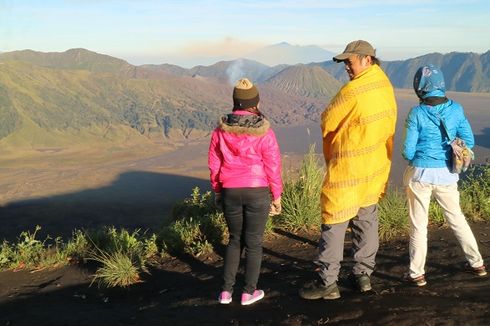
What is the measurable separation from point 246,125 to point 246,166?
0.32 metres

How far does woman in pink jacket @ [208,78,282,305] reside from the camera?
3.89 meters

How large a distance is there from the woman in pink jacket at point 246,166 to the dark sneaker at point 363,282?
2.86ft

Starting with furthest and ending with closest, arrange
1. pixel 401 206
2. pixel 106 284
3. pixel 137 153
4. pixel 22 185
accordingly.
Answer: pixel 137 153, pixel 22 185, pixel 401 206, pixel 106 284

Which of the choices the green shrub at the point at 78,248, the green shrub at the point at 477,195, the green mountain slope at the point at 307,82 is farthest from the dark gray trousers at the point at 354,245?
the green mountain slope at the point at 307,82

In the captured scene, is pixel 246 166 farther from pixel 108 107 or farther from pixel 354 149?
pixel 108 107

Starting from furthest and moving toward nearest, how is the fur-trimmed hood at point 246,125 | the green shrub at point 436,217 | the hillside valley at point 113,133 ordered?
the hillside valley at point 113,133 < the green shrub at point 436,217 < the fur-trimmed hood at point 246,125

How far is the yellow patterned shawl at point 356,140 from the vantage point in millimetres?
3689

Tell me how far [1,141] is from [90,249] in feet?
336

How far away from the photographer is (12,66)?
130000 mm

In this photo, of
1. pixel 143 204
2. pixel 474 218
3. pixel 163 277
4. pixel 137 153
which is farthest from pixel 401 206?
pixel 137 153

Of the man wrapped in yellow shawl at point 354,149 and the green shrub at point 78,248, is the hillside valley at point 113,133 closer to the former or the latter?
the green shrub at point 78,248

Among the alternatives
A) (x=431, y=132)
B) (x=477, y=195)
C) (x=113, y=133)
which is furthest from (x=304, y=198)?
(x=113, y=133)

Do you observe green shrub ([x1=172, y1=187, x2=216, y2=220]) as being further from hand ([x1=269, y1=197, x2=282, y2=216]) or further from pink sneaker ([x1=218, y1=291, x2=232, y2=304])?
hand ([x1=269, y1=197, x2=282, y2=216])

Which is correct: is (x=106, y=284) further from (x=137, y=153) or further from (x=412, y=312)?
(x=137, y=153)
